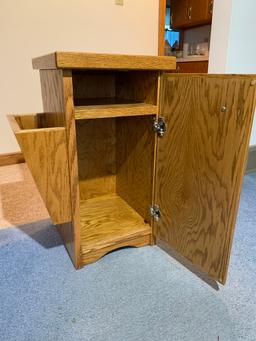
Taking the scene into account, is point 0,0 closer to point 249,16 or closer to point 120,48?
point 120,48

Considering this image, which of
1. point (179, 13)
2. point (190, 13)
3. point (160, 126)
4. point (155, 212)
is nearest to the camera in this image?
point (160, 126)

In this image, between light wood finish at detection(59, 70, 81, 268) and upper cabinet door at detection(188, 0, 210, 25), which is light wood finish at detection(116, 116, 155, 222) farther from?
upper cabinet door at detection(188, 0, 210, 25)

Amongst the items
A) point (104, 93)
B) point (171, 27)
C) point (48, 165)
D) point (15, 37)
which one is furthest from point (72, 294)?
point (171, 27)

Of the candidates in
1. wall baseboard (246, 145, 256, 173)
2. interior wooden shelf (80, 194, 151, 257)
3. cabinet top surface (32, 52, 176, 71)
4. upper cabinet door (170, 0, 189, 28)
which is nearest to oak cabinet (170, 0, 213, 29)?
upper cabinet door (170, 0, 189, 28)

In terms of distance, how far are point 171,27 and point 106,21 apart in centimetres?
153

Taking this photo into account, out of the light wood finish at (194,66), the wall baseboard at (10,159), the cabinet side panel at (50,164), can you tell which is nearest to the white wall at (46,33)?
the wall baseboard at (10,159)

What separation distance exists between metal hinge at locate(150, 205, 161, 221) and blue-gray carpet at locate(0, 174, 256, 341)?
5.5 inches

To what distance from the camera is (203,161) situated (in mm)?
749

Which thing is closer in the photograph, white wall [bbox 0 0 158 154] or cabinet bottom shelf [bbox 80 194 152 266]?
cabinet bottom shelf [bbox 80 194 152 266]

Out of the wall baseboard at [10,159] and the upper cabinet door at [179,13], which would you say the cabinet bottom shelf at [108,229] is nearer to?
the wall baseboard at [10,159]

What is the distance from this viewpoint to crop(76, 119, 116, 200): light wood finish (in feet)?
3.86

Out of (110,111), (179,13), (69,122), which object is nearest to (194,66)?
(179,13)

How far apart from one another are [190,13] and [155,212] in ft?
8.93

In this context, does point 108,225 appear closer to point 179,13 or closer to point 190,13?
point 190,13
